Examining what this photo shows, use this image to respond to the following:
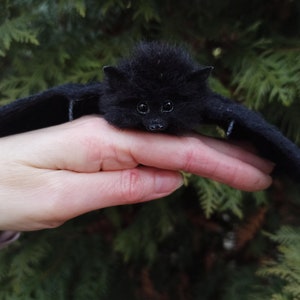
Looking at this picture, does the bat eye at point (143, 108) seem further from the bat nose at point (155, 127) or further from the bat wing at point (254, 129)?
the bat wing at point (254, 129)

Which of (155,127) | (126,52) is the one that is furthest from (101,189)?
(126,52)

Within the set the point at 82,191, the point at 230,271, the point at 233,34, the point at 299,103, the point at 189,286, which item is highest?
the point at 233,34

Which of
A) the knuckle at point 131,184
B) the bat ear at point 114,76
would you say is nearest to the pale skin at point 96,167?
the knuckle at point 131,184

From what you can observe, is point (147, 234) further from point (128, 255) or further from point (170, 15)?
point (170, 15)

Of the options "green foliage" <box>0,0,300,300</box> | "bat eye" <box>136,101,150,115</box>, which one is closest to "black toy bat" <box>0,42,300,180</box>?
"bat eye" <box>136,101,150,115</box>

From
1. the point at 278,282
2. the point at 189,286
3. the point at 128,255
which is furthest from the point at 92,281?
the point at 278,282

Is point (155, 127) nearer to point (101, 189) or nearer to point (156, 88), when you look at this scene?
point (156, 88)

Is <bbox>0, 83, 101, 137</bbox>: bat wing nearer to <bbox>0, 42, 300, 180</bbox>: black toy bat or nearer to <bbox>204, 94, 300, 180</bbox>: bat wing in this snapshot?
<bbox>0, 42, 300, 180</bbox>: black toy bat
